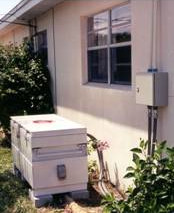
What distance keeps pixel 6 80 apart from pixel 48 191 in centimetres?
435

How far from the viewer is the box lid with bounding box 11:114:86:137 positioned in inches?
228

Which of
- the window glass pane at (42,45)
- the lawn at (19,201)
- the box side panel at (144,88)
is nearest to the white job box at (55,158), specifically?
the lawn at (19,201)

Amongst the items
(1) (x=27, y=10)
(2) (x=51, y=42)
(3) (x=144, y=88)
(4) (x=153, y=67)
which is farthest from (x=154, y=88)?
(1) (x=27, y=10)

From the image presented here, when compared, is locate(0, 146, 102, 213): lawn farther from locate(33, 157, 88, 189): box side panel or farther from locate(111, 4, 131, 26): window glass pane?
locate(111, 4, 131, 26): window glass pane

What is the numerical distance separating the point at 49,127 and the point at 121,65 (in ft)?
4.60

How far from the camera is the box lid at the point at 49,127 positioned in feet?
19.0

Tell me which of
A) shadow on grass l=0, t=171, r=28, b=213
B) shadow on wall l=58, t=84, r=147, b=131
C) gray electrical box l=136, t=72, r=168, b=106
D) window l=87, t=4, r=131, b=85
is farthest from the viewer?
window l=87, t=4, r=131, b=85

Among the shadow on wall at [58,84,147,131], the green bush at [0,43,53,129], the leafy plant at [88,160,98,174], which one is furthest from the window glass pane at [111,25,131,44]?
the green bush at [0,43,53,129]

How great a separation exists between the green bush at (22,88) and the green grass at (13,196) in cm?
219

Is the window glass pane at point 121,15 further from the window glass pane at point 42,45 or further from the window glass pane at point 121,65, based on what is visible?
the window glass pane at point 42,45

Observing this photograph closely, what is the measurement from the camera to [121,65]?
21.5 feet

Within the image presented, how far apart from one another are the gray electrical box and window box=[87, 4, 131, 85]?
1150 millimetres

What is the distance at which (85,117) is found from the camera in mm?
7871

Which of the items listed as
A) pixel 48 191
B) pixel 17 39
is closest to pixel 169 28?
pixel 48 191
